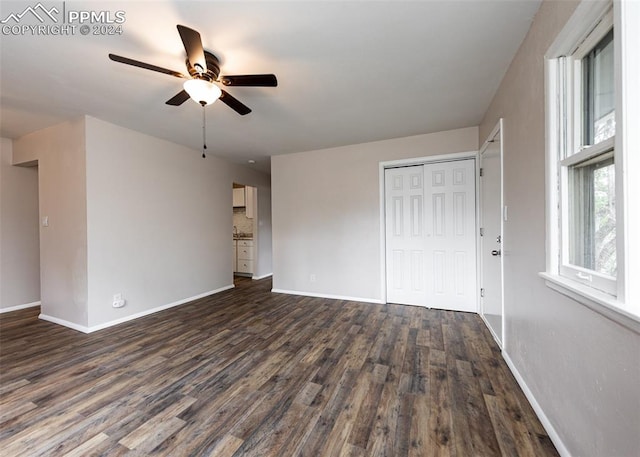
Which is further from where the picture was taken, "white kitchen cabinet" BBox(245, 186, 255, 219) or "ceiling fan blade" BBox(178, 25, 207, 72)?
"white kitchen cabinet" BBox(245, 186, 255, 219)

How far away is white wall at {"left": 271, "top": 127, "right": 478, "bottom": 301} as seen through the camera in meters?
3.76

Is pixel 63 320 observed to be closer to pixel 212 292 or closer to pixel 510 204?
pixel 212 292

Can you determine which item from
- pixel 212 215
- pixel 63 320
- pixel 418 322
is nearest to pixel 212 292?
pixel 212 215

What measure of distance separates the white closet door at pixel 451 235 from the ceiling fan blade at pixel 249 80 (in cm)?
260

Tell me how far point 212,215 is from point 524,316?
4.33 metres

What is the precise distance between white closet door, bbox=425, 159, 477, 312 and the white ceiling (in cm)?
68

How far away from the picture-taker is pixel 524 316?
1.80 m

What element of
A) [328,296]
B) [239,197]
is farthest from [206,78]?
[239,197]

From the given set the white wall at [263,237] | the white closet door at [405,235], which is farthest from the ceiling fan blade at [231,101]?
the white wall at [263,237]

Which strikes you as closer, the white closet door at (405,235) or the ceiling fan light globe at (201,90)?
the ceiling fan light globe at (201,90)

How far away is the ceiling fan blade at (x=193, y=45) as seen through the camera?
1.37 meters

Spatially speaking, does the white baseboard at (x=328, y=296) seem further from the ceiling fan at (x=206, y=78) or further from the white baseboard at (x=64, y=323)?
the ceiling fan at (x=206, y=78)

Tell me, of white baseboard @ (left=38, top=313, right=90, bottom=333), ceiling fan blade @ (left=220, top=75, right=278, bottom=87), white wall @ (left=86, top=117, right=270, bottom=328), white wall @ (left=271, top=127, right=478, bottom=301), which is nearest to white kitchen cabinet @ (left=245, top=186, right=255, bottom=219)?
white wall @ (left=86, top=117, right=270, bottom=328)

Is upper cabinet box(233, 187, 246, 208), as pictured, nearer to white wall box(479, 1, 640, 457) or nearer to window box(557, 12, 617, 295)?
white wall box(479, 1, 640, 457)
